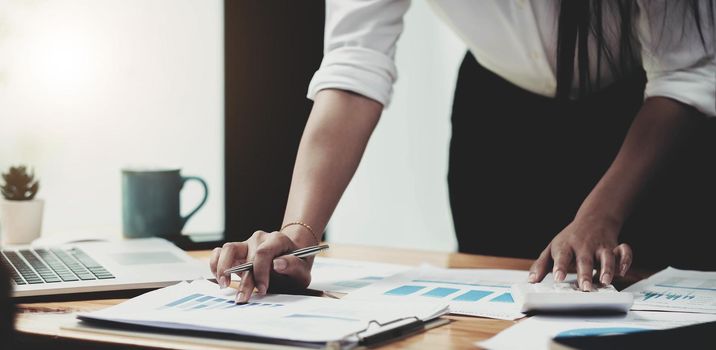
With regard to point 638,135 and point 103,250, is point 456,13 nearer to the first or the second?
point 638,135

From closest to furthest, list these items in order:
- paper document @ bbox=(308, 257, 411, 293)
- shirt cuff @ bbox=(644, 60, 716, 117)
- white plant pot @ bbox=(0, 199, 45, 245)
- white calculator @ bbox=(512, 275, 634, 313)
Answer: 1. white calculator @ bbox=(512, 275, 634, 313)
2. paper document @ bbox=(308, 257, 411, 293)
3. shirt cuff @ bbox=(644, 60, 716, 117)
4. white plant pot @ bbox=(0, 199, 45, 245)

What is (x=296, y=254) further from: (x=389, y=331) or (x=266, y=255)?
(x=389, y=331)

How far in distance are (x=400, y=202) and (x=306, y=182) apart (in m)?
2.04

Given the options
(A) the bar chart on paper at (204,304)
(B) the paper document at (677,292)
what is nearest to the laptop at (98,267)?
(A) the bar chart on paper at (204,304)

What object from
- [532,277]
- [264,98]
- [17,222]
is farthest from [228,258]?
[264,98]

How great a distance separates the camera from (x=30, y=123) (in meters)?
1.93

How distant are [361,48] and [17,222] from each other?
0.70 meters

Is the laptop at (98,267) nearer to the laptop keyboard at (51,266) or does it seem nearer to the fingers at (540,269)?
the laptop keyboard at (51,266)

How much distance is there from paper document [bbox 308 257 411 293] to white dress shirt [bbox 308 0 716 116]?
0.86ft

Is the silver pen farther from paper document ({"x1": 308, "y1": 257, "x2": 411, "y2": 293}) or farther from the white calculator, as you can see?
the white calculator

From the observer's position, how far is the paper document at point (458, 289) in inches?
33.9

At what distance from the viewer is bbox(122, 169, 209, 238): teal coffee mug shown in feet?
4.60

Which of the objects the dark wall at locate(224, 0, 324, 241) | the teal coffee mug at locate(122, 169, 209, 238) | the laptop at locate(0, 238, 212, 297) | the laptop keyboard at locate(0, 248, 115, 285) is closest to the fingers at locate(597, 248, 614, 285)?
the laptop at locate(0, 238, 212, 297)

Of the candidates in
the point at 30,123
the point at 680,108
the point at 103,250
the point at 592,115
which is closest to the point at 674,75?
the point at 680,108
